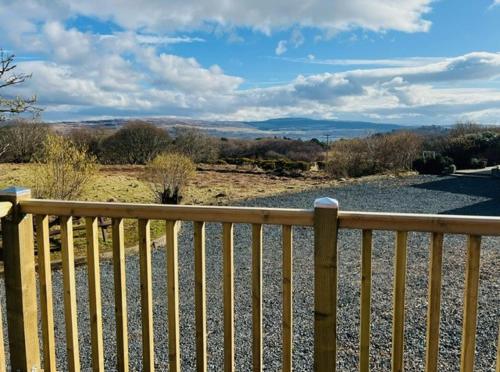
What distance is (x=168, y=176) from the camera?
1197cm

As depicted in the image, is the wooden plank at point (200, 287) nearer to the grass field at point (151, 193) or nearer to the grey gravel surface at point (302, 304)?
the grey gravel surface at point (302, 304)

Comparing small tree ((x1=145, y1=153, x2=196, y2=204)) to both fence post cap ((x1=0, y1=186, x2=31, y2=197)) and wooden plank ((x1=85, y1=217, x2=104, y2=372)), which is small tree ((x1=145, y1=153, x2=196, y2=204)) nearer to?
fence post cap ((x1=0, y1=186, x2=31, y2=197))

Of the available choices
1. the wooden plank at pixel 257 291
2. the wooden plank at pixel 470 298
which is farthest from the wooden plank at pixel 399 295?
the wooden plank at pixel 257 291

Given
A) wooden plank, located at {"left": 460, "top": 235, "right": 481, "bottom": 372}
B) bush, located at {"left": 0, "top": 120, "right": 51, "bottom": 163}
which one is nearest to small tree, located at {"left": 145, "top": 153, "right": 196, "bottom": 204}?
bush, located at {"left": 0, "top": 120, "right": 51, "bottom": 163}

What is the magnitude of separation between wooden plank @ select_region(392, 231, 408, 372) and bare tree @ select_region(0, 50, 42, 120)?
4.76 m

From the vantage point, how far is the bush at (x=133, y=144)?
23.6 metres

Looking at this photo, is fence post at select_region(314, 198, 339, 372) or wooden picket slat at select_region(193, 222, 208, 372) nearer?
fence post at select_region(314, 198, 339, 372)

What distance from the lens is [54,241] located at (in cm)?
738

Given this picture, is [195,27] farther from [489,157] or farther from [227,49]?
[489,157]

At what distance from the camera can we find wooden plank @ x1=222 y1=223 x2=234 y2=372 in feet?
5.69

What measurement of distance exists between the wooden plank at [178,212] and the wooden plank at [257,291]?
0.21 ft

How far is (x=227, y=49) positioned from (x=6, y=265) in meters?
13.4

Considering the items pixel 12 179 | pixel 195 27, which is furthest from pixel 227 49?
pixel 12 179

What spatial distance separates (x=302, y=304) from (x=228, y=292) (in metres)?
2.91
